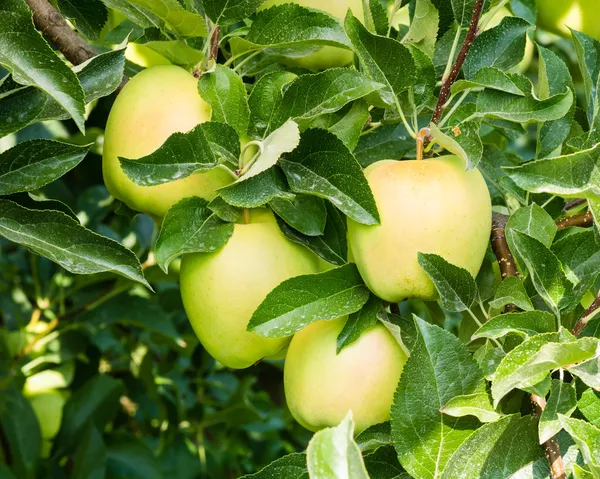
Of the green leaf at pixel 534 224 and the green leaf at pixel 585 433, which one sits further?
the green leaf at pixel 534 224

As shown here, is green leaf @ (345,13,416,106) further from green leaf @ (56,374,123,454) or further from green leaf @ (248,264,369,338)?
green leaf @ (56,374,123,454)

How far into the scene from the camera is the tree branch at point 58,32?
0.84 m

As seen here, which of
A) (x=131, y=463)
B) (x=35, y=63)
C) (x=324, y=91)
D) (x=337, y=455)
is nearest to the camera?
(x=337, y=455)

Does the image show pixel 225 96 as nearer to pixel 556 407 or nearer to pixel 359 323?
pixel 359 323

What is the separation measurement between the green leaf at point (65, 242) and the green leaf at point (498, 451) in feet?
0.94

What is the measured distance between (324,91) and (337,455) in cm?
35

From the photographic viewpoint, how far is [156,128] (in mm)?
767

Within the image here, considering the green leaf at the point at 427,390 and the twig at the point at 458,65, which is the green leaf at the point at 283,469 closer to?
the green leaf at the point at 427,390

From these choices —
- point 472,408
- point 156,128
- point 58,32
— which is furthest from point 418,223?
point 58,32

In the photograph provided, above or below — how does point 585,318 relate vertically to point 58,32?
below

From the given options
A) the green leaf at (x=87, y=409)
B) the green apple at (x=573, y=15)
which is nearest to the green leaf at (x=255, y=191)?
A: the green apple at (x=573, y=15)

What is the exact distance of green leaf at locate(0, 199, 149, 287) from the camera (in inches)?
27.0

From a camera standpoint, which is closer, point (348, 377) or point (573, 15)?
point (348, 377)

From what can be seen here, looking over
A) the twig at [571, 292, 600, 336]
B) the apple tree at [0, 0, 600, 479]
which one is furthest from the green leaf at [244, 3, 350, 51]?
the twig at [571, 292, 600, 336]
